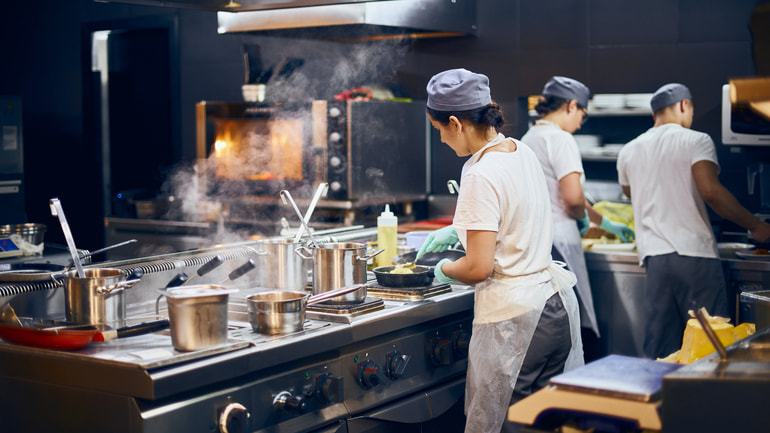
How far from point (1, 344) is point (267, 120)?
2921mm

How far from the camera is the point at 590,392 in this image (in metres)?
→ 1.57

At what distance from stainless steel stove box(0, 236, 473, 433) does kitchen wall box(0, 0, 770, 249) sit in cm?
269

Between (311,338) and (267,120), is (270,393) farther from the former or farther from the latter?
(267,120)

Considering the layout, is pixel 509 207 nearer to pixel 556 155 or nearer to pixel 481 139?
pixel 481 139

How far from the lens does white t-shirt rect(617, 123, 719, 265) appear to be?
403 cm

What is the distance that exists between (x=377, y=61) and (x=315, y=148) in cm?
113

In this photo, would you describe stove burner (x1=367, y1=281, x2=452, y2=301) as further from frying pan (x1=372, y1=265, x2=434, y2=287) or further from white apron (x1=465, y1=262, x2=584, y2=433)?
white apron (x1=465, y1=262, x2=584, y2=433)

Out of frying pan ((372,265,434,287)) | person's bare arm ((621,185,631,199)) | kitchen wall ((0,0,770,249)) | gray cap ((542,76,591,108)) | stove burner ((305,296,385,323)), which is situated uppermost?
kitchen wall ((0,0,770,249))

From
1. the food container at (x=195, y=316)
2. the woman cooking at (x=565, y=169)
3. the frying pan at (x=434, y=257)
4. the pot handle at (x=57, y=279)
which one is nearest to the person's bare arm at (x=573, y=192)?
the woman cooking at (x=565, y=169)

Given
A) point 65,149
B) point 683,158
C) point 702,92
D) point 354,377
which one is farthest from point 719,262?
point 65,149

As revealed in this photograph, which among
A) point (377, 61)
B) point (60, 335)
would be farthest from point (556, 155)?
point (60, 335)

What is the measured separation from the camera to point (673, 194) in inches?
161

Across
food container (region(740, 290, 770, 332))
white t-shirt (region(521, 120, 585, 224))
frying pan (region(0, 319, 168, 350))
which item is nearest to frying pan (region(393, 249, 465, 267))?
white t-shirt (region(521, 120, 585, 224))

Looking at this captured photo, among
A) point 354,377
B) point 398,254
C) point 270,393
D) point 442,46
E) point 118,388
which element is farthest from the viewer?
point 442,46
